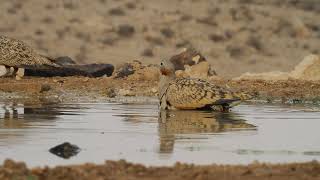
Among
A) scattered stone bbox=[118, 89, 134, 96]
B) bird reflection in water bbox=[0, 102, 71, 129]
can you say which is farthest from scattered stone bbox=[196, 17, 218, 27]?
bird reflection in water bbox=[0, 102, 71, 129]

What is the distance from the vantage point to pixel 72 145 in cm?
954

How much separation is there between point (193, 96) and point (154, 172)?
24.4ft

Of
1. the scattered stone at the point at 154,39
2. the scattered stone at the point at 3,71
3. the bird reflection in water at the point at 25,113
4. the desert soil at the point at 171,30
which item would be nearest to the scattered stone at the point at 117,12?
the desert soil at the point at 171,30

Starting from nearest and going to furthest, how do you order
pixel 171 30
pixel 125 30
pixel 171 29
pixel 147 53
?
pixel 147 53 < pixel 125 30 < pixel 171 30 < pixel 171 29

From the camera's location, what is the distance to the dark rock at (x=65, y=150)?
365 inches

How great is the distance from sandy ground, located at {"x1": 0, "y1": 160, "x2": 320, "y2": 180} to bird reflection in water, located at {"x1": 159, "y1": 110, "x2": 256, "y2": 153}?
6.40ft

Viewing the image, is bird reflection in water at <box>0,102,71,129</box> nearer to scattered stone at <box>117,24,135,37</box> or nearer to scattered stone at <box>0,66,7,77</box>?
scattered stone at <box>0,66,7,77</box>

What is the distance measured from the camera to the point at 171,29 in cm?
4084

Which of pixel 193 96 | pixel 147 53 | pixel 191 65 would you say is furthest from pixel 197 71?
pixel 147 53

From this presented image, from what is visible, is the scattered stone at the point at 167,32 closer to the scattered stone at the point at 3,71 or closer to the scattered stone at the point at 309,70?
the scattered stone at the point at 309,70

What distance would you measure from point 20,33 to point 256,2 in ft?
41.3

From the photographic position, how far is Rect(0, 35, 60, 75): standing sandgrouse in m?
21.6

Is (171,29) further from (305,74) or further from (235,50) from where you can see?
(305,74)

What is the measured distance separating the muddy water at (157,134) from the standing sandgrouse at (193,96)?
0.19 m
